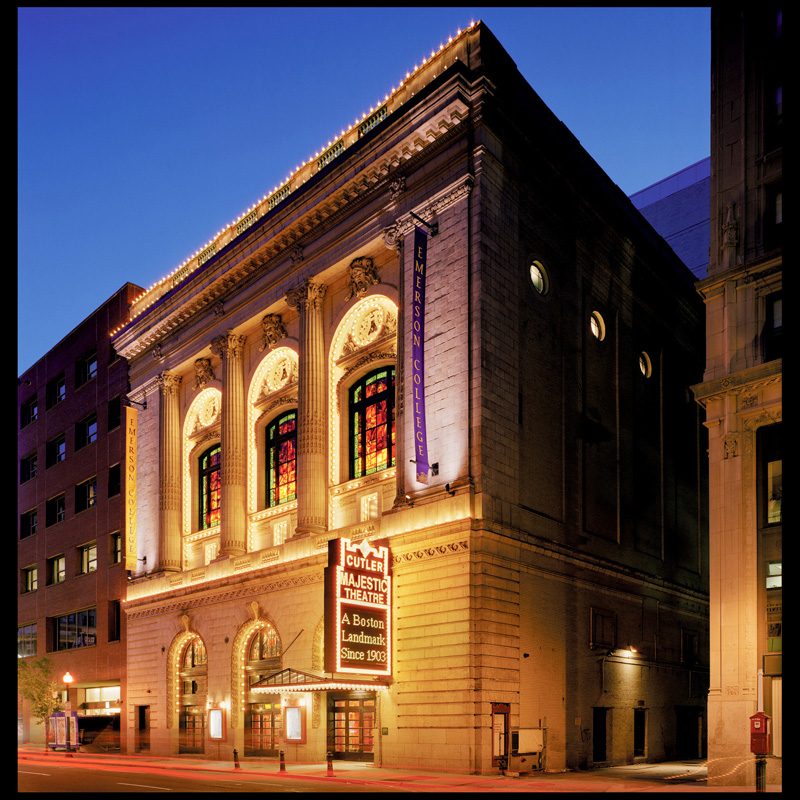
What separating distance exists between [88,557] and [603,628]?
34.0 metres

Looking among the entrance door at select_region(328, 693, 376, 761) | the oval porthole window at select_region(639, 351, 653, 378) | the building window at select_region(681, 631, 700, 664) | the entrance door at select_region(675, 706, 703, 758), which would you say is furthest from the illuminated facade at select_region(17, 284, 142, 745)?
the oval porthole window at select_region(639, 351, 653, 378)

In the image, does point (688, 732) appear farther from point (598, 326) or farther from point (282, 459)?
point (282, 459)

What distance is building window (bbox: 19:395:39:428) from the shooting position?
2613 inches

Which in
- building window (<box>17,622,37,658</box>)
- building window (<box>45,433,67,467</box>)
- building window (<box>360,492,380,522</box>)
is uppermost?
building window (<box>45,433,67,467</box>)

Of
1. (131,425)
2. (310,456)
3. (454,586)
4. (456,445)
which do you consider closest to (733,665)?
(454,586)

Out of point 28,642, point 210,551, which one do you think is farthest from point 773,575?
point 28,642

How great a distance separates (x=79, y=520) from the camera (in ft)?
186

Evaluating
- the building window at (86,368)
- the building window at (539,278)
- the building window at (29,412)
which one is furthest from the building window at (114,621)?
the building window at (539,278)

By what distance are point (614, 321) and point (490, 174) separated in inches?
447

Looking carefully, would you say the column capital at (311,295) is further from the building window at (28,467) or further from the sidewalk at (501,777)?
the building window at (28,467)

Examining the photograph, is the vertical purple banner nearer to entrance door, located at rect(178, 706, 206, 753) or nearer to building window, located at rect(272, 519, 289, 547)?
building window, located at rect(272, 519, 289, 547)

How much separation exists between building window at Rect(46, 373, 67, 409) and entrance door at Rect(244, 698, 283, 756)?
100 feet

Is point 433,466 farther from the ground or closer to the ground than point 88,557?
farther from the ground
